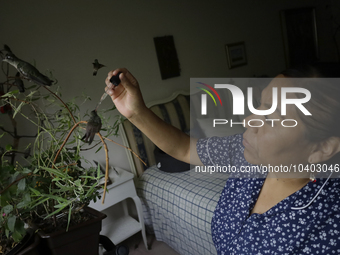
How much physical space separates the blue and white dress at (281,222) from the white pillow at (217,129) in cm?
131

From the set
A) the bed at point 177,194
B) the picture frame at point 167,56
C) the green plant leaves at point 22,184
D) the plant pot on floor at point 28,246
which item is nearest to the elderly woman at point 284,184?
the green plant leaves at point 22,184

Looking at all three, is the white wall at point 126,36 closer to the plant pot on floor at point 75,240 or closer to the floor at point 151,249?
the floor at point 151,249

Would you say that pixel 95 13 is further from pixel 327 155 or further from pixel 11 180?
pixel 327 155

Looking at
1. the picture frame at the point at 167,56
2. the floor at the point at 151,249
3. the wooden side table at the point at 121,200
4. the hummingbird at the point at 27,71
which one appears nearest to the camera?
the hummingbird at the point at 27,71

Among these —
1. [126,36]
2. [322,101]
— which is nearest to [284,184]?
[322,101]

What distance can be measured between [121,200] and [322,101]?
161 centimetres

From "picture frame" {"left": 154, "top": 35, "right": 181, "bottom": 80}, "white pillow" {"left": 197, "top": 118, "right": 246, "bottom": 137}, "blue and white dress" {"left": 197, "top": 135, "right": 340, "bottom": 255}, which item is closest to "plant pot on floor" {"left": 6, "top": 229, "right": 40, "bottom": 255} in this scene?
"blue and white dress" {"left": 197, "top": 135, "right": 340, "bottom": 255}

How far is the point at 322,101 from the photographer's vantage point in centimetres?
71

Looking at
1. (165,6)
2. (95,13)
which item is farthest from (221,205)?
(165,6)

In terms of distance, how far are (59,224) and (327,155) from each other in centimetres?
78

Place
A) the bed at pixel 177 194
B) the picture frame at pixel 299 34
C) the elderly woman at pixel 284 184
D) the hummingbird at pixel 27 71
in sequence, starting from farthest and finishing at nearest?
the picture frame at pixel 299 34 < the bed at pixel 177 194 < the elderly woman at pixel 284 184 < the hummingbird at pixel 27 71

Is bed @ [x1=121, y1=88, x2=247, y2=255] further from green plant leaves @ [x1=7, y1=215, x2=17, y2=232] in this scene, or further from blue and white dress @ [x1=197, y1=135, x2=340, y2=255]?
green plant leaves @ [x1=7, y1=215, x2=17, y2=232]

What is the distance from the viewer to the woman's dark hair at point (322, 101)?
0.70m

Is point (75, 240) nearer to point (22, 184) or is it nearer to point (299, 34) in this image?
point (22, 184)
